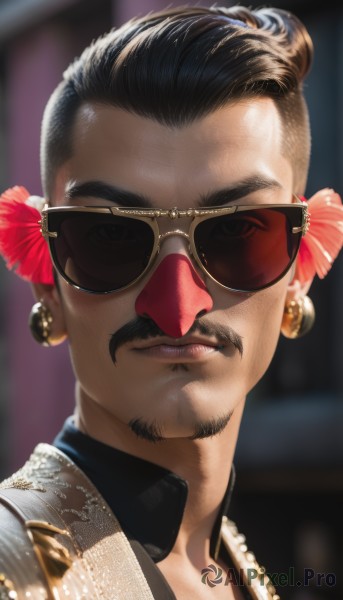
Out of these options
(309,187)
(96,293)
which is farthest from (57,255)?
(309,187)

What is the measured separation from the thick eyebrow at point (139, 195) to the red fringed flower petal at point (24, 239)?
0.86ft

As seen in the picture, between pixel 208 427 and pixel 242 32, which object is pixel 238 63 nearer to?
pixel 242 32

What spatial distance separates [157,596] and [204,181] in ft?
3.42

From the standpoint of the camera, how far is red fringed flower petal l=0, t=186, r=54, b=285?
3.33m

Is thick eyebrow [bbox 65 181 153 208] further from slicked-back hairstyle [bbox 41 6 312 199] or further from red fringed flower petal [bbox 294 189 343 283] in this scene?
red fringed flower petal [bbox 294 189 343 283]

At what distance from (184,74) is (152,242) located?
18.5 inches

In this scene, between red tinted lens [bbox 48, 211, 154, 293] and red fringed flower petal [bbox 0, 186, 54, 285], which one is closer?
red tinted lens [bbox 48, 211, 154, 293]

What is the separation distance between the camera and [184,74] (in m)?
3.09

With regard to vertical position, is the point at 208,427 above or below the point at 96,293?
below

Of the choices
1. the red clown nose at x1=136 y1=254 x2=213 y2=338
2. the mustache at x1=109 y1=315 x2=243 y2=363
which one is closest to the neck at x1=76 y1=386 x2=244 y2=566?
the mustache at x1=109 y1=315 x2=243 y2=363

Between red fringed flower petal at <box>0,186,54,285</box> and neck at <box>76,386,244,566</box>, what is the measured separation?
401 mm

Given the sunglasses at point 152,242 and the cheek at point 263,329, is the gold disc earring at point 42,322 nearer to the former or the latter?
the sunglasses at point 152,242

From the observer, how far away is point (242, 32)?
128 inches

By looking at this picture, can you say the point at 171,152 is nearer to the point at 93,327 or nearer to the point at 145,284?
the point at 145,284
